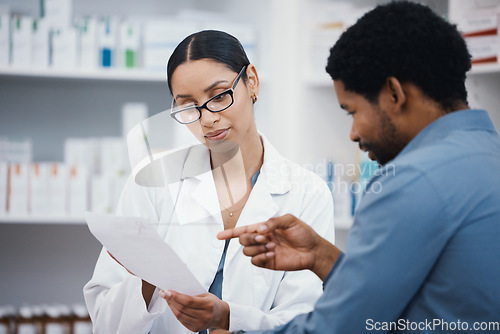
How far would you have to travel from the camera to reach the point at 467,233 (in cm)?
75

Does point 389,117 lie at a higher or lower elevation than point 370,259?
higher

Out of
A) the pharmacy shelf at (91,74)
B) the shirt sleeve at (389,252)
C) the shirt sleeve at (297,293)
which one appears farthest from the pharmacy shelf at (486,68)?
the shirt sleeve at (389,252)

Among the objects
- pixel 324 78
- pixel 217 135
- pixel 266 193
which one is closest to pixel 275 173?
pixel 266 193

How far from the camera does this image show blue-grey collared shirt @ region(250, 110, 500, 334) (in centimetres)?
74

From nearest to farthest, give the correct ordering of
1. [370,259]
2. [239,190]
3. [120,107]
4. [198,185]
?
1. [370,259]
2. [198,185]
3. [239,190]
4. [120,107]

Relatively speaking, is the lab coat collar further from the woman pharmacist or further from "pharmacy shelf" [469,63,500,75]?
"pharmacy shelf" [469,63,500,75]

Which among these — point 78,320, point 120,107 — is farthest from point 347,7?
point 78,320

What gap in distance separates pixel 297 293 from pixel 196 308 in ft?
0.95

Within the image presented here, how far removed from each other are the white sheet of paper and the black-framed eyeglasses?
31 cm

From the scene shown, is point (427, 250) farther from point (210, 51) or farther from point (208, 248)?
point (210, 51)

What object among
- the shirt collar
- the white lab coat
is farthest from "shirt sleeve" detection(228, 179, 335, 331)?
the shirt collar

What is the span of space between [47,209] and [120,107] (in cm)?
63

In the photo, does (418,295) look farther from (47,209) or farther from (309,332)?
(47,209)

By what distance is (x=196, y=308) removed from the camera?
94 centimetres
